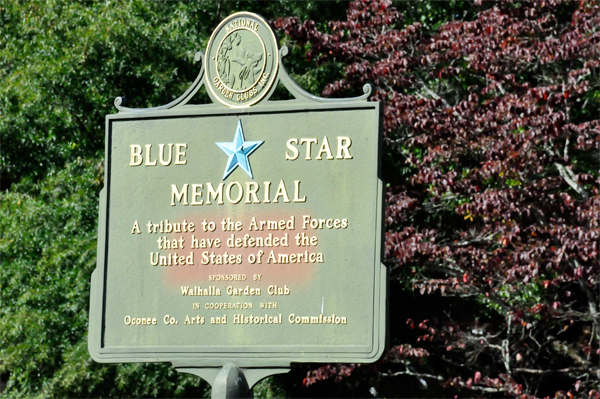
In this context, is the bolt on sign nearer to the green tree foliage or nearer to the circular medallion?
the circular medallion

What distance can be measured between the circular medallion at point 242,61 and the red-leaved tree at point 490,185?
5.12m

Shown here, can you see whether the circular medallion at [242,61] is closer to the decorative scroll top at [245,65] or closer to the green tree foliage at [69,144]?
the decorative scroll top at [245,65]

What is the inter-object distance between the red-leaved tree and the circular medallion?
512 centimetres

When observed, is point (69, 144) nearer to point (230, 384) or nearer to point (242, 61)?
point (242, 61)

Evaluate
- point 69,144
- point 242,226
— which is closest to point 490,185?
point 69,144

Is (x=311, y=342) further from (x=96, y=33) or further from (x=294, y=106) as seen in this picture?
(x=96, y=33)

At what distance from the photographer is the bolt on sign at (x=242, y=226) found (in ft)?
17.4

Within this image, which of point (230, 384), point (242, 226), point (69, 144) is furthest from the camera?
point (69, 144)

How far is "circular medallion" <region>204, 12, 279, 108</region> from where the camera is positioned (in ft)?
18.6

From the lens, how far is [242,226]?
219 inches

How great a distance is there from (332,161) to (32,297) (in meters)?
7.78

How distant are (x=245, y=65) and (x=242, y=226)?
99 centimetres

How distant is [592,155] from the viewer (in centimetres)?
1135

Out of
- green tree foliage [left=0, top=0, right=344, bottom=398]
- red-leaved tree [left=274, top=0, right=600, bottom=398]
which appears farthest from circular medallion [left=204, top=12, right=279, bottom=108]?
green tree foliage [left=0, top=0, right=344, bottom=398]
